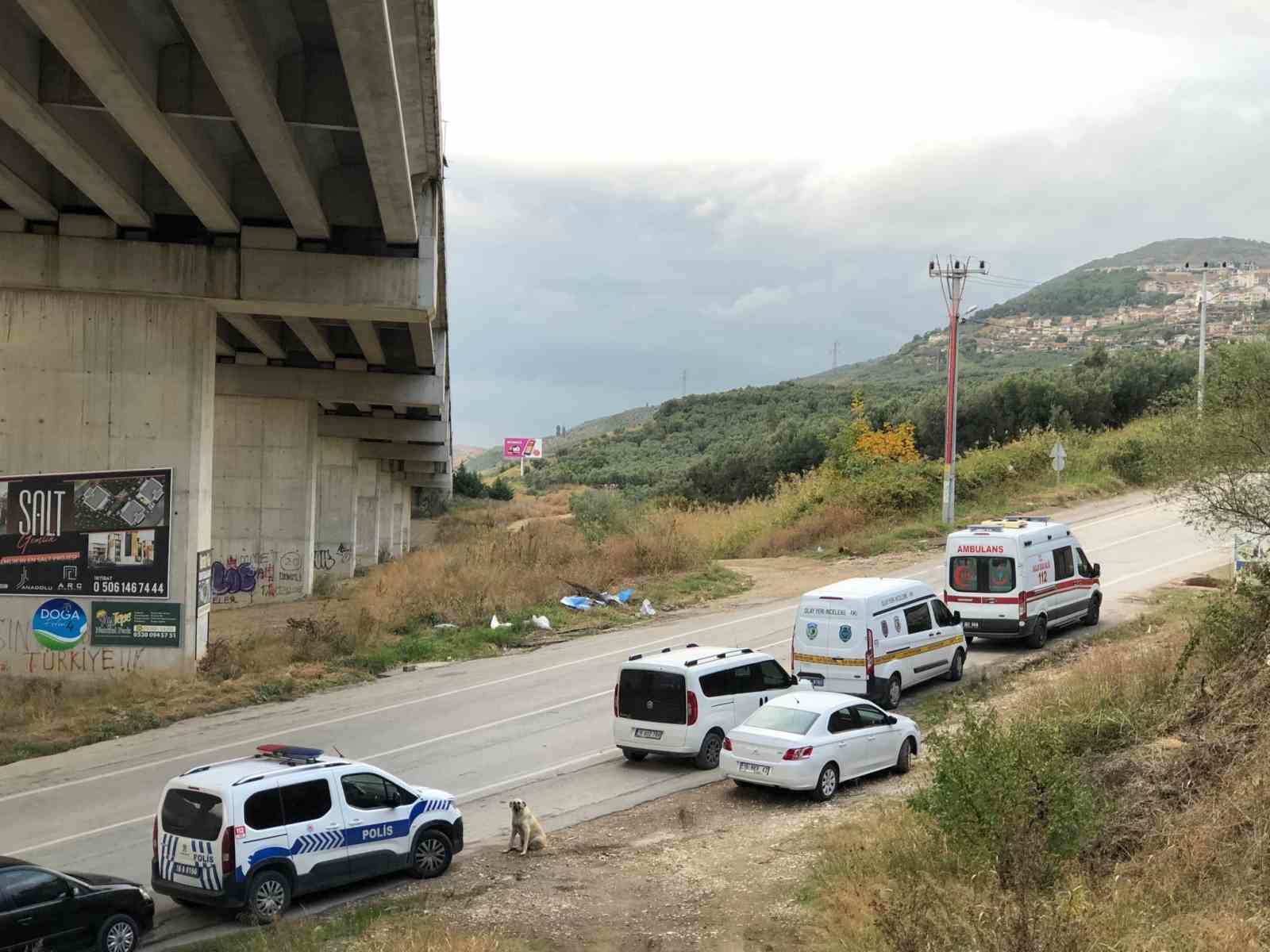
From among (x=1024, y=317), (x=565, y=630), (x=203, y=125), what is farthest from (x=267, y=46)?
(x=1024, y=317)

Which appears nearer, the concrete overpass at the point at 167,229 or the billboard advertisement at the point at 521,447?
the concrete overpass at the point at 167,229

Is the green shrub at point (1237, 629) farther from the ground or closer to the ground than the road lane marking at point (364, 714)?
farther from the ground

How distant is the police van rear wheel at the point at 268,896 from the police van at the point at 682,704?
6.68 meters

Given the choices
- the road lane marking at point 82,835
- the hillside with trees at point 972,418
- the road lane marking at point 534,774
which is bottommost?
the road lane marking at point 82,835

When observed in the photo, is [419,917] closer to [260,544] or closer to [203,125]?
[203,125]

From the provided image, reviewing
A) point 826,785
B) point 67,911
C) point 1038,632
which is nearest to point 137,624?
point 67,911

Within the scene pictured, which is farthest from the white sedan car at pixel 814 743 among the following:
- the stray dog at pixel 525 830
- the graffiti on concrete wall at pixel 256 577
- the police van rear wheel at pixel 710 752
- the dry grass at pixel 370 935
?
the graffiti on concrete wall at pixel 256 577

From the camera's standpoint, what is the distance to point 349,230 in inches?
883

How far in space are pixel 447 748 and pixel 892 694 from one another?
288 inches

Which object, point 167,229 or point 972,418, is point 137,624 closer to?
point 167,229

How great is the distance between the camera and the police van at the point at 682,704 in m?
17.1

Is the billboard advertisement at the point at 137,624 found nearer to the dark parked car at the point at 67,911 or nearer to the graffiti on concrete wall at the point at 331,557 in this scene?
the dark parked car at the point at 67,911

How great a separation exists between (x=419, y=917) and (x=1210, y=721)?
822 centimetres

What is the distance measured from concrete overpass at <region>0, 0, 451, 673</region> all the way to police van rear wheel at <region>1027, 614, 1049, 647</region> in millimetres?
13250
